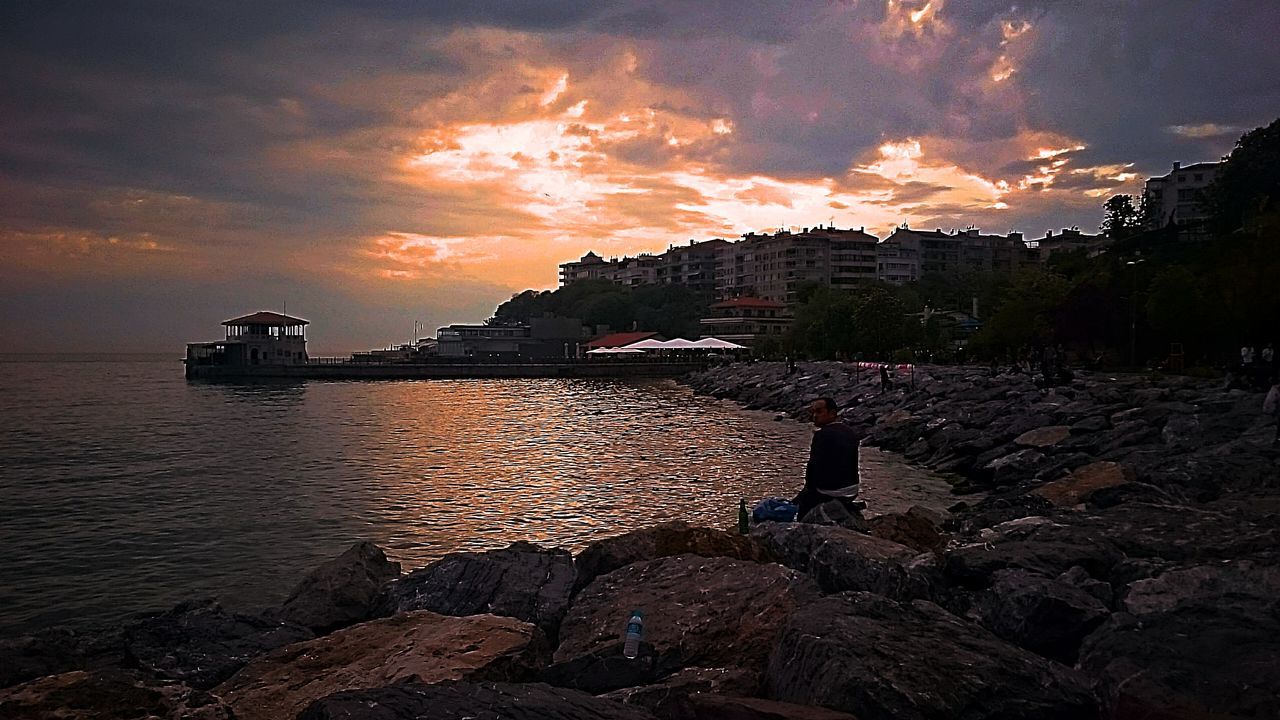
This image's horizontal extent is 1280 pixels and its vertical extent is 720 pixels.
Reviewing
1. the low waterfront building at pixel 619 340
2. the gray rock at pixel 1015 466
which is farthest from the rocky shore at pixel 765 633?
the low waterfront building at pixel 619 340

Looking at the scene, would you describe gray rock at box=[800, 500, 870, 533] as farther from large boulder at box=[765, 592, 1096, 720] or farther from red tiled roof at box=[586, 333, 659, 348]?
red tiled roof at box=[586, 333, 659, 348]

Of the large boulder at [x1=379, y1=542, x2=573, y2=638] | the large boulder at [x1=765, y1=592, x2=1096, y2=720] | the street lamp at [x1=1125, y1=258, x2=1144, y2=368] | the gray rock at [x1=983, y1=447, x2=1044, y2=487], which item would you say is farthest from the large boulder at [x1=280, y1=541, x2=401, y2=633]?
the street lamp at [x1=1125, y1=258, x2=1144, y2=368]

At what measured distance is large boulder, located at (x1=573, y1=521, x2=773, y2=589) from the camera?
8586 mm

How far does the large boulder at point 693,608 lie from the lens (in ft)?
21.2

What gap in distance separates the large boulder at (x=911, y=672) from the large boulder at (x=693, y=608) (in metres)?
0.63

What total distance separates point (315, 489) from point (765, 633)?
16727 mm

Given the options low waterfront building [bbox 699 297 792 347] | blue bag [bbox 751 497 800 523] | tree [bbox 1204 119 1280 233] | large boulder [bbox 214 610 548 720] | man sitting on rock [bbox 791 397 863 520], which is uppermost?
tree [bbox 1204 119 1280 233]

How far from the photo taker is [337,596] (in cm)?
914

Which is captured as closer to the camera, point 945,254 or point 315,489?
point 315,489

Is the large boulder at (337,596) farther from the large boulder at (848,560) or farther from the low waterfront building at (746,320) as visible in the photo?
the low waterfront building at (746,320)

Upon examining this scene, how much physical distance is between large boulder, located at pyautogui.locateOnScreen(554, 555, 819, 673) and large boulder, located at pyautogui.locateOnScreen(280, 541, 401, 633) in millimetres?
2755

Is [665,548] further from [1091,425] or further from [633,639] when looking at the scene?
[1091,425]

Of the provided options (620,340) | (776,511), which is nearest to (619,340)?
(620,340)

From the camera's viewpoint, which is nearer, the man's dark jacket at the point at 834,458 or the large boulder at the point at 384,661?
the large boulder at the point at 384,661
